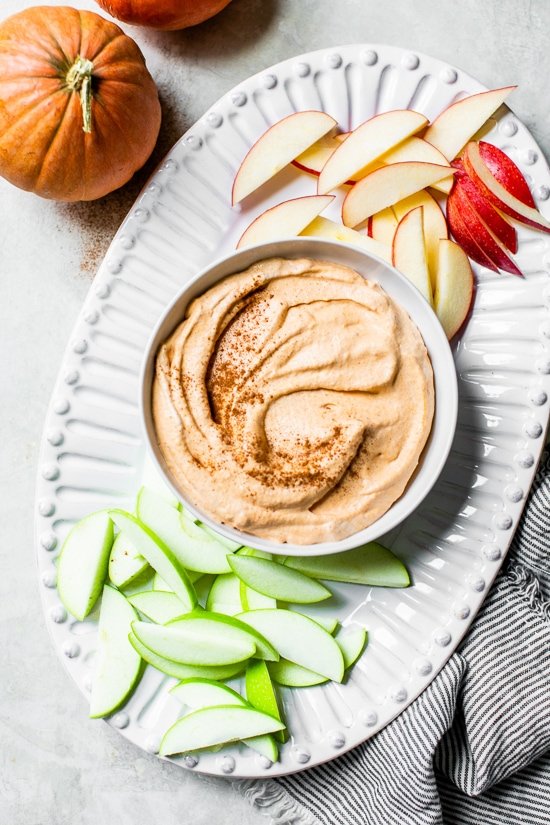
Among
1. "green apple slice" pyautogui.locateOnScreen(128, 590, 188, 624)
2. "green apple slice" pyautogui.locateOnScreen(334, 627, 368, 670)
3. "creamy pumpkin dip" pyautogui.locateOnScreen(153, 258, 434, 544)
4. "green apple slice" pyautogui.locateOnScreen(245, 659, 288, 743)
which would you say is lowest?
"green apple slice" pyautogui.locateOnScreen(245, 659, 288, 743)

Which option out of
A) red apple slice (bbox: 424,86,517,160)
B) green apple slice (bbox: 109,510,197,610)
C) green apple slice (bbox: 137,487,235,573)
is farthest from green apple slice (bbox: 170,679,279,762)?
red apple slice (bbox: 424,86,517,160)

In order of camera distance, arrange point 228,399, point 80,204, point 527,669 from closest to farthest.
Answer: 1. point 228,399
2. point 527,669
3. point 80,204

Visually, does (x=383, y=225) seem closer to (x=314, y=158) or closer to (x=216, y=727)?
(x=314, y=158)

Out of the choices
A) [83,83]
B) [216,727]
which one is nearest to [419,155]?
[83,83]

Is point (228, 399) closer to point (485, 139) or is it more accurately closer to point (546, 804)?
point (485, 139)

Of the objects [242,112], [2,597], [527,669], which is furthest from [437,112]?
[2,597]

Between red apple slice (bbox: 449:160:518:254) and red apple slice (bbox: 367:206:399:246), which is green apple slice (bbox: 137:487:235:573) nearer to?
red apple slice (bbox: 367:206:399:246)

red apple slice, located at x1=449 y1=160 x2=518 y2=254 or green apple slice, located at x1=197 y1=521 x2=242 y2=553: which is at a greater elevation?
red apple slice, located at x1=449 y1=160 x2=518 y2=254
